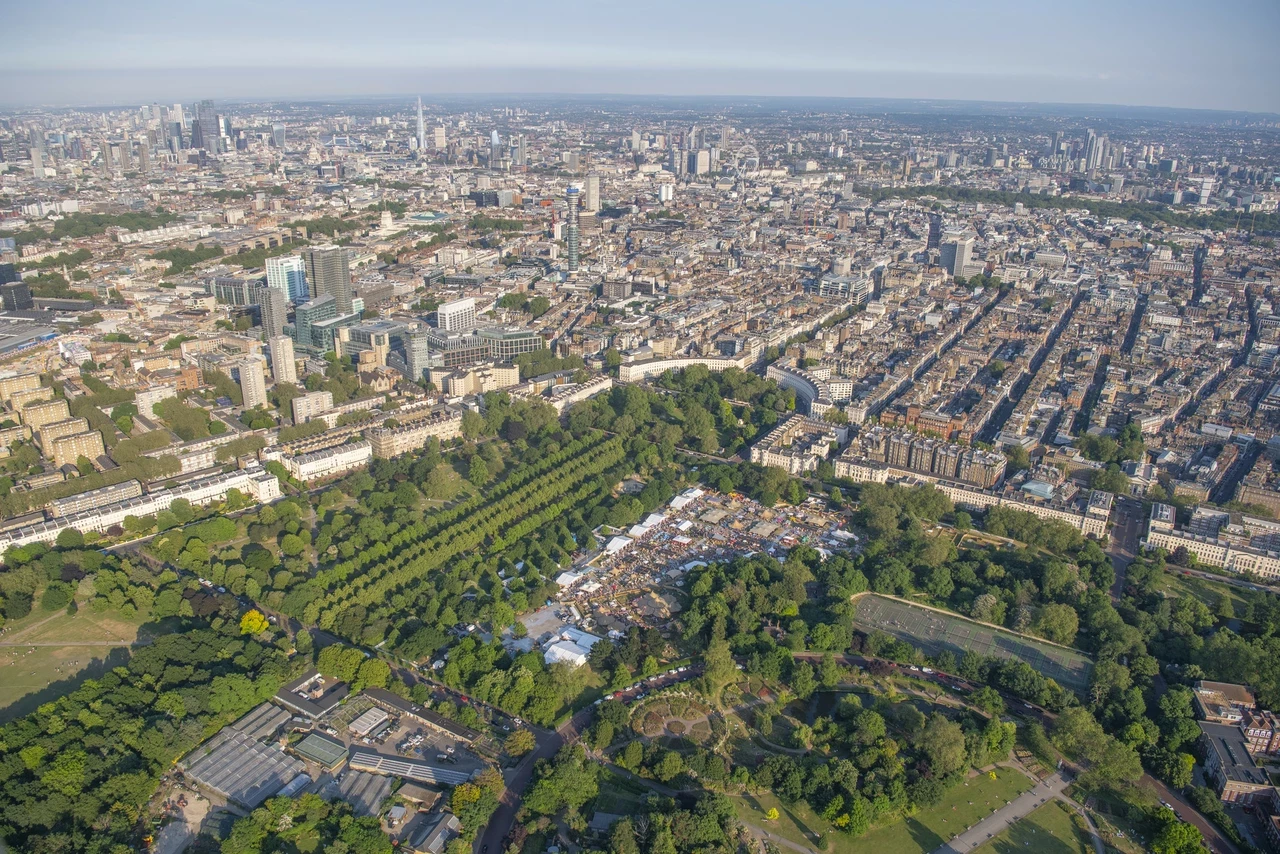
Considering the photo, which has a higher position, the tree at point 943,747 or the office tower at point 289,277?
the office tower at point 289,277

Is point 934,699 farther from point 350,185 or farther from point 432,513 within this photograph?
point 350,185

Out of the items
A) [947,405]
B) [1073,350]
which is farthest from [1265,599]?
[1073,350]

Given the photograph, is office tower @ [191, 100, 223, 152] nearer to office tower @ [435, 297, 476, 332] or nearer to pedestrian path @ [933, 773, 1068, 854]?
office tower @ [435, 297, 476, 332]

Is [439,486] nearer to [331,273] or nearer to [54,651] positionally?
[54,651]

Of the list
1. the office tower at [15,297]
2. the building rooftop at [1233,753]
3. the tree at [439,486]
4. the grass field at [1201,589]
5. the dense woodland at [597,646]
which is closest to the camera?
the dense woodland at [597,646]

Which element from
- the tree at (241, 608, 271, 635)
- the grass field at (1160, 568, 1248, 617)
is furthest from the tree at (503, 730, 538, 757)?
the grass field at (1160, 568, 1248, 617)

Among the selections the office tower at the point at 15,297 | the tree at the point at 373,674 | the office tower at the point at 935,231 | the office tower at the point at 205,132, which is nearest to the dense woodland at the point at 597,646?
the tree at the point at 373,674

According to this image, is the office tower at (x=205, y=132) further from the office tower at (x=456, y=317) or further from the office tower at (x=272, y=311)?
the office tower at (x=456, y=317)

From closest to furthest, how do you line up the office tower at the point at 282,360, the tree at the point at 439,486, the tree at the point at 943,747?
the tree at the point at 943,747, the tree at the point at 439,486, the office tower at the point at 282,360
